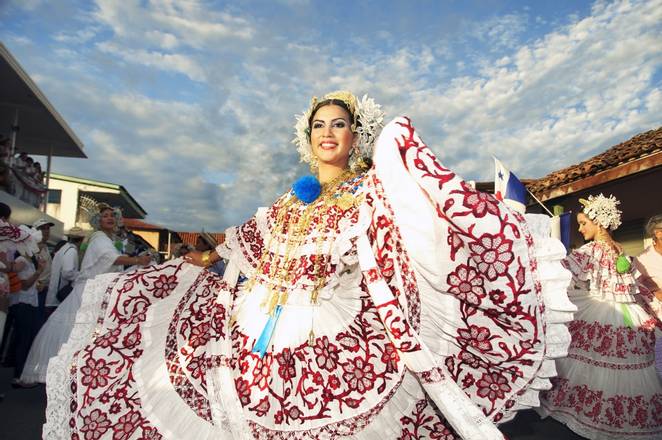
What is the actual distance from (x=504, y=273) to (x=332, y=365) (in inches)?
35.3

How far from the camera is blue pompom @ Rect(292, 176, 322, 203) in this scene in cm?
291

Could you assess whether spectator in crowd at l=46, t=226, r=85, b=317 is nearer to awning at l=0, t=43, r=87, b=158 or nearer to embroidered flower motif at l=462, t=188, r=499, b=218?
embroidered flower motif at l=462, t=188, r=499, b=218

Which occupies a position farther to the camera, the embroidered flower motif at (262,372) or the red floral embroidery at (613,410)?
the red floral embroidery at (613,410)

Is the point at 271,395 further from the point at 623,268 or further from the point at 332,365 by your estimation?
the point at 623,268

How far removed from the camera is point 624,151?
7961 mm

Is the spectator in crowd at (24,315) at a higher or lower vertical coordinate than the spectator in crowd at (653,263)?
lower

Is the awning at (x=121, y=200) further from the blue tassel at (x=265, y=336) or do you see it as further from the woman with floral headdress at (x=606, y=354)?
the blue tassel at (x=265, y=336)

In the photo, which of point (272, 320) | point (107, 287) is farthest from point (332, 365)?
point (107, 287)

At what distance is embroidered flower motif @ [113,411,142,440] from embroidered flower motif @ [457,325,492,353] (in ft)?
5.23

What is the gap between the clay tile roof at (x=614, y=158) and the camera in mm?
7441

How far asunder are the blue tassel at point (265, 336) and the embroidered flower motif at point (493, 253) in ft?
3.39

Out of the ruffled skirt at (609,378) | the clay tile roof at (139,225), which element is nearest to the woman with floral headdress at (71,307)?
the ruffled skirt at (609,378)

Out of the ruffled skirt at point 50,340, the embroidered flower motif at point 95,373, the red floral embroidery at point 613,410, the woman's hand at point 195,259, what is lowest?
the red floral embroidery at point 613,410

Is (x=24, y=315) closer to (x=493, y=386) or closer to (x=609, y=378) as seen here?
(x=493, y=386)
